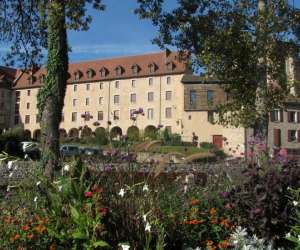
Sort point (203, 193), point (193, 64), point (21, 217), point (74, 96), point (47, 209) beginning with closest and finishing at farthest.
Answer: point (47, 209), point (21, 217), point (203, 193), point (193, 64), point (74, 96)

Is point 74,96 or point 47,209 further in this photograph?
point 74,96

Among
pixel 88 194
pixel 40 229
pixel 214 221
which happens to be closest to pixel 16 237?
pixel 40 229

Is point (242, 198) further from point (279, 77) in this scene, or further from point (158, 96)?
point (158, 96)

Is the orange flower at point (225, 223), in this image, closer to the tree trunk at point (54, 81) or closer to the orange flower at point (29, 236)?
the orange flower at point (29, 236)

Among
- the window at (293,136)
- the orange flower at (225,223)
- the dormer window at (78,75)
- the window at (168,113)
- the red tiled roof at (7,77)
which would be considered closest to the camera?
the orange flower at (225,223)

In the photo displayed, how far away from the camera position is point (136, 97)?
69.5 metres

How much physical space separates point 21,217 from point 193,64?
9169mm

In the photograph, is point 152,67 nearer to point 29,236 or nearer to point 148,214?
point 148,214

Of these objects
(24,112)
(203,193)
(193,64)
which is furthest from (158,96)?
(203,193)

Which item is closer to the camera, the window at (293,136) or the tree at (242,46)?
the tree at (242,46)

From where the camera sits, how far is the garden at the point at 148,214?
405cm

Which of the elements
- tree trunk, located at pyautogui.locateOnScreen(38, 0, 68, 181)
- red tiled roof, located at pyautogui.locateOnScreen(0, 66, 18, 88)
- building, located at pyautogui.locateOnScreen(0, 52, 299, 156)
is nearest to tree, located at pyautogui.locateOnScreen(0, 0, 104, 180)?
tree trunk, located at pyautogui.locateOnScreen(38, 0, 68, 181)

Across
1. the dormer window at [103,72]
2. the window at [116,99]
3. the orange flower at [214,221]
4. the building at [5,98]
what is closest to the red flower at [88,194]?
the orange flower at [214,221]

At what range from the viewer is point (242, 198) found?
463 cm
